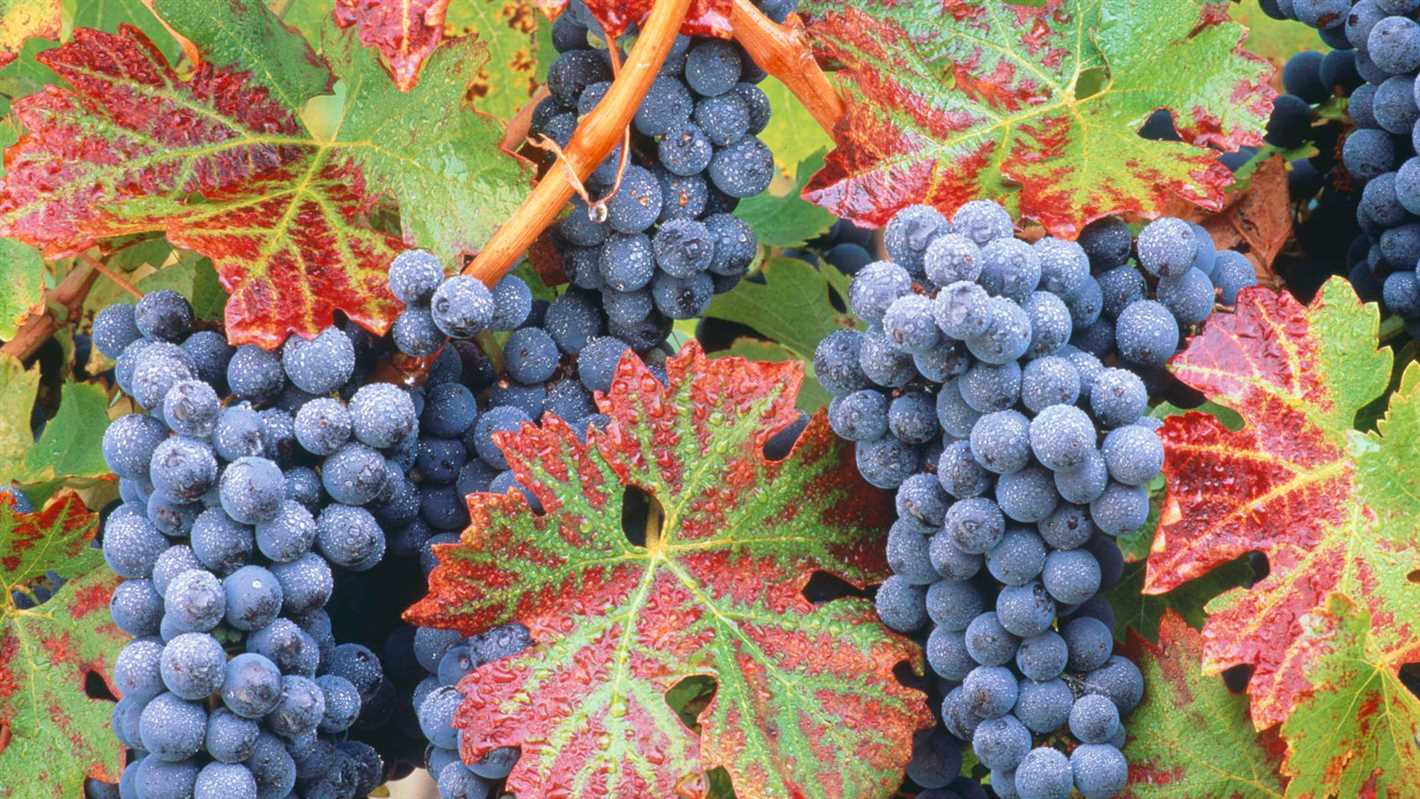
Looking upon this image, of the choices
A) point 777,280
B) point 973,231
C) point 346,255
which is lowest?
point 777,280

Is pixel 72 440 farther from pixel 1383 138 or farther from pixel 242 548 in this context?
pixel 1383 138

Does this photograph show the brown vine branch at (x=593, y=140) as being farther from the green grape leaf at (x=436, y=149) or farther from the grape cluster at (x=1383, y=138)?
the grape cluster at (x=1383, y=138)

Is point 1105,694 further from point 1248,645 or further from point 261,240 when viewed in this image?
point 261,240

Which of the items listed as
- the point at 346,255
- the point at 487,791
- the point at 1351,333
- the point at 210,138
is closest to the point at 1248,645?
the point at 1351,333

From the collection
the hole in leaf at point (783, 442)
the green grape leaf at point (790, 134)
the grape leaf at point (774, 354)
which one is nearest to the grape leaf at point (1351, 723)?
the hole in leaf at point (783, 442)

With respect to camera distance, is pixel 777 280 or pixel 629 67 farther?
pixel 777 280

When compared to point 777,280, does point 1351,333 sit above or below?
above

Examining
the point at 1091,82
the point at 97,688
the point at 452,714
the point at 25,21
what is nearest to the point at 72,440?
the point at 97,688
